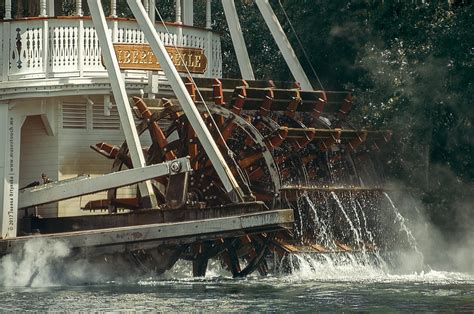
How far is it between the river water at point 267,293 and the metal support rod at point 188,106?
141 centimetres

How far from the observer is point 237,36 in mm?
29719

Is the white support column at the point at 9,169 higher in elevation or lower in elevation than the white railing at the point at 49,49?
lower

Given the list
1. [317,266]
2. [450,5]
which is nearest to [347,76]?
[450,5]

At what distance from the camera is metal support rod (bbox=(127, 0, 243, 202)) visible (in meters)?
26.0

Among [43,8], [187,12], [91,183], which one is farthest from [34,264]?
[187,12]

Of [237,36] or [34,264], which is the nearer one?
[34,264]

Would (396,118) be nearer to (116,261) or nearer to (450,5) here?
(450,5)

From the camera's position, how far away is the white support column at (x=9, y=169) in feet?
88.5

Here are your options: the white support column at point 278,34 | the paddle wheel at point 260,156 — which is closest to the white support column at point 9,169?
the paddle wheel at point 260,156

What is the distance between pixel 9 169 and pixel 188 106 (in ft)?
9.33

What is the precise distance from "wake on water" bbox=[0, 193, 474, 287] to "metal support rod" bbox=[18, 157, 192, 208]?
0.96 meters

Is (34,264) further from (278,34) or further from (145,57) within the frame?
(278,34)

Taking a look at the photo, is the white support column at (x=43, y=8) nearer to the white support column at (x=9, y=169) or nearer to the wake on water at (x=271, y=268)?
the white support column at (x=9, y=169)

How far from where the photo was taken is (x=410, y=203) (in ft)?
94.5
